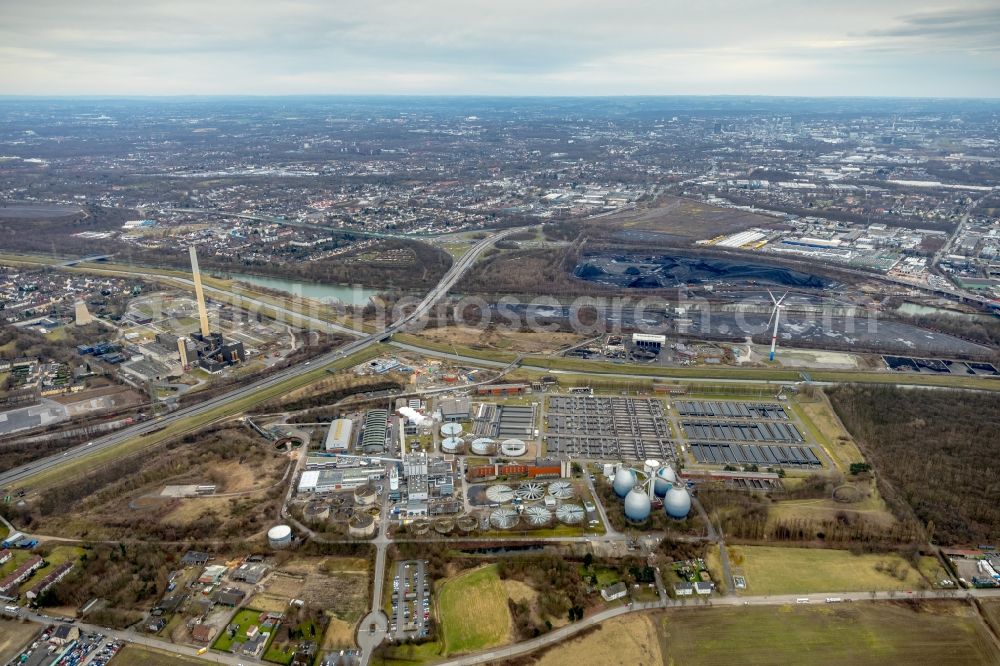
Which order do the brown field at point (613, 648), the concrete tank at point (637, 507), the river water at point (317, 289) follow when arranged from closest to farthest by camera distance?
the brown field at point (613, 648) → the concrete tank at point (637, 507) → the river water at point (317, 289)

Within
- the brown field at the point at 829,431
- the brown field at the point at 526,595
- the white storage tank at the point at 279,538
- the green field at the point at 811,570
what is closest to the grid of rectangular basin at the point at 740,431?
the brown field at the point at 829,431

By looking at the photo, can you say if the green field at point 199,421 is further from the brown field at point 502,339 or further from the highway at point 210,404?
the brown field at point 502,339

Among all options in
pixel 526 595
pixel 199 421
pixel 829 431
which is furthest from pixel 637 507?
pixel 199 421

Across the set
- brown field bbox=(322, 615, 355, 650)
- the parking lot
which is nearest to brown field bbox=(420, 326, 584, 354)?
the parking lot

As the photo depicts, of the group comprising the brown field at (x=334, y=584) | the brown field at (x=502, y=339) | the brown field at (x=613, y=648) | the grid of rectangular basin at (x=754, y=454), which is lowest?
the brown field at (x=613, y=648)

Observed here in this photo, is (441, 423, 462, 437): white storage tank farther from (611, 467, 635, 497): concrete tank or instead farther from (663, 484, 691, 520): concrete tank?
(663, 484, 691, 520): concrete tank

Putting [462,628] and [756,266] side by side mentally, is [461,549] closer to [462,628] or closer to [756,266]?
[462,628]
